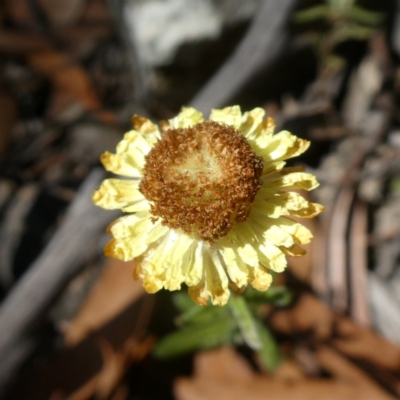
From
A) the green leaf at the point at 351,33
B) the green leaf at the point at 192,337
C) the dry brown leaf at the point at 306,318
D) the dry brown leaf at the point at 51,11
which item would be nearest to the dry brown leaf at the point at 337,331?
the dry brown leaf at the point at 306,318

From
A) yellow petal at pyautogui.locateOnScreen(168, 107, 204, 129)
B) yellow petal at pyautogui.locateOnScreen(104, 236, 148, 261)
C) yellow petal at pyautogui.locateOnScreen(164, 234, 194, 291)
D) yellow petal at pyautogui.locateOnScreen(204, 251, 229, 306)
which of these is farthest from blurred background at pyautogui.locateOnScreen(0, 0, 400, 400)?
yellow petal at pyautogui.locateOnScreen(168, 107, 204, 129)

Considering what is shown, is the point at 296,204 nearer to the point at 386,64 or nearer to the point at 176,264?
the point at 176,264

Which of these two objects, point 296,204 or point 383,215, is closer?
point 296,204

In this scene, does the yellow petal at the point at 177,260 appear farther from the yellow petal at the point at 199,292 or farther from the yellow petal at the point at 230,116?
the yellow petal at the point at 230,116

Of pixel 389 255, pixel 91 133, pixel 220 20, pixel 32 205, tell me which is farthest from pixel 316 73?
pixel 32 205

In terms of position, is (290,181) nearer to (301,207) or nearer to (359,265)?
(301,207)

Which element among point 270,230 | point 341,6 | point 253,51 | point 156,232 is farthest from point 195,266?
point 341,6

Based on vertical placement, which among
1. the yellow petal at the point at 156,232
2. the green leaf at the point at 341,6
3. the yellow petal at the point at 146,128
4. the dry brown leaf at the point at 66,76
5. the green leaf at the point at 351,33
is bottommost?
the yellow petal at the point at 156,232
